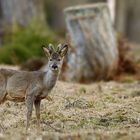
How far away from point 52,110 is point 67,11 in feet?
20.0

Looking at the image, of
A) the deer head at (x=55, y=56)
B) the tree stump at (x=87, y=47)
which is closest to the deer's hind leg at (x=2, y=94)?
the deer head at (x=55, y=56)

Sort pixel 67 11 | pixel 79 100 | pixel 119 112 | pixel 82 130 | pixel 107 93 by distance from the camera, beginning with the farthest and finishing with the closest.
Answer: pixel 67 11 < pixel 107 93 < pixel 79 100 < pixel 119 112 < pixel 82 130

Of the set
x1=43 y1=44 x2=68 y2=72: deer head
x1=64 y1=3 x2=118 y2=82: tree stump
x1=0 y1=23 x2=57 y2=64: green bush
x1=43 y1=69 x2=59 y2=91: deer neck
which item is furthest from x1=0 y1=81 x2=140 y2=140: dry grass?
x1=0 y1=23 x2=57 y2=64: green bush

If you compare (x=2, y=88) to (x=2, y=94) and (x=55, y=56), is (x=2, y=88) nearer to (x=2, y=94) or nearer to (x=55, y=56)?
(x=2, y=94)

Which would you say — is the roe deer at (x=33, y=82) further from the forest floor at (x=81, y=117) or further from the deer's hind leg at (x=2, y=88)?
the forest floor at (x=81, y=117)

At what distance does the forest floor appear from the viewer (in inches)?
430

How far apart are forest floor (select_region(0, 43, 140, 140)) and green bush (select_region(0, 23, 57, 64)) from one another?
620cm

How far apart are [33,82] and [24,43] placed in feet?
35.1

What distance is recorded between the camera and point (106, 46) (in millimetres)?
19188

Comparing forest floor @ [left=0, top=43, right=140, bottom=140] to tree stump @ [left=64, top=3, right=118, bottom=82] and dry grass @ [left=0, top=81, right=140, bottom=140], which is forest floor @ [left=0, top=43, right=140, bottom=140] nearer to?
dry grass @ [left=0, top=81, right=140, bottom=140]

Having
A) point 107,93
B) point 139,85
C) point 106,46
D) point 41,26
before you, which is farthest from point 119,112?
point 41,26

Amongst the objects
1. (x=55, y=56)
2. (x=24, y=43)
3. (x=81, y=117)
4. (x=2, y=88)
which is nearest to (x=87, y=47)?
(x=24, y=43)

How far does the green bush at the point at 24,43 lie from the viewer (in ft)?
71.6

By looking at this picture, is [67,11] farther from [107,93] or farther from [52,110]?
[52,110]
